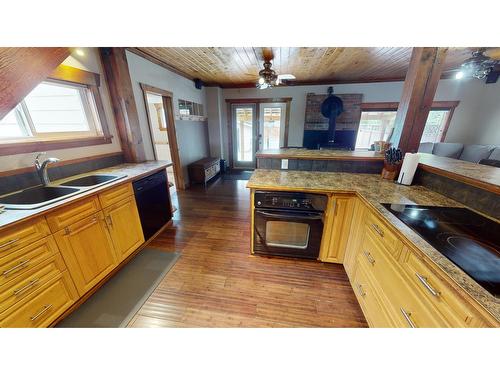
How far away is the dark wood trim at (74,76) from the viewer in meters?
1.70

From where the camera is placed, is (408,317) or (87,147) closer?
(408,317)

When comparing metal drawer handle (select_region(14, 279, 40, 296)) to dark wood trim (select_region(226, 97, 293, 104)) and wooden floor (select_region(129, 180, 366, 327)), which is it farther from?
dark wood trim (select_region(226, 97, 293, 104))

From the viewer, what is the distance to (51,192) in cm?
157

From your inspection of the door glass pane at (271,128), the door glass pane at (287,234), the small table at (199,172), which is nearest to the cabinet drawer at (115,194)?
the door glass pane at (287,234)

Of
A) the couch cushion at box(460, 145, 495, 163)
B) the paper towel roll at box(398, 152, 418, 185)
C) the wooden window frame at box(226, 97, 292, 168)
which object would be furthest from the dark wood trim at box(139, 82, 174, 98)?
the couch cushion at box(460, 145, 495, 163)

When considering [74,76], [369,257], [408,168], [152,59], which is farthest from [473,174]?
[152,59]

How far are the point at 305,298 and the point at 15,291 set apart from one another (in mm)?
1961

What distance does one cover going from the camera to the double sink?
132 cm

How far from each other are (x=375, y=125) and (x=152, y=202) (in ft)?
18.3

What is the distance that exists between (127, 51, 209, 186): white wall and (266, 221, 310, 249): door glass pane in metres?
2.39

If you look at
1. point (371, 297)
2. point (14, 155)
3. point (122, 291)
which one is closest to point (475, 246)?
point (371, 297)

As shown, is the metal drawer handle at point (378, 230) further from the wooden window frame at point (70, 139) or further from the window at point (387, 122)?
the window at point (387, 122)

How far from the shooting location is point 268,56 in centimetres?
264

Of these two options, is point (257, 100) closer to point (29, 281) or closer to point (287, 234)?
point (287, 234)
